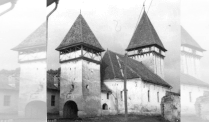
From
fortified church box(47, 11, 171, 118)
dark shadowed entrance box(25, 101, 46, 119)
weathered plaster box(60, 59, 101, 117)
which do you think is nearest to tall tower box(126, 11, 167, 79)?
fortified church box(47, 11, 171, 118)

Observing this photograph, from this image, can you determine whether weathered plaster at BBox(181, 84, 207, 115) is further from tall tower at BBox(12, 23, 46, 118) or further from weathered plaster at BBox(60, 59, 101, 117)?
tall tower at BBox(12, 23, 46, 118)

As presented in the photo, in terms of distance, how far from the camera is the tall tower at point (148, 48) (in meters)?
25.6

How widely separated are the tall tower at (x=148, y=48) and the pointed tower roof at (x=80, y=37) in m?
9.11

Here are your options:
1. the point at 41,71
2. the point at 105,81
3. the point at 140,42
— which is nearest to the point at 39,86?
the point at 41,71

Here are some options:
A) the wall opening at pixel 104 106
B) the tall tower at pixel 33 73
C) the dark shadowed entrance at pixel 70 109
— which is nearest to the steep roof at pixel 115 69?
the wall opening at pixel 104 106

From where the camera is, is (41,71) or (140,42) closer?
(41,71)

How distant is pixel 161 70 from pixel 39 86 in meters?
20.6

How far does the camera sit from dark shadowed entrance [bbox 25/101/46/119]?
26.9 feet

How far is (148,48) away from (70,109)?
1245 cm

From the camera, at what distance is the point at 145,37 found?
25922 millimetres

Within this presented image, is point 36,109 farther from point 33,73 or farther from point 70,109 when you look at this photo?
point 70,109

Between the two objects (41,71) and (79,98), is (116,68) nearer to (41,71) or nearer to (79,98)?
(79,98)

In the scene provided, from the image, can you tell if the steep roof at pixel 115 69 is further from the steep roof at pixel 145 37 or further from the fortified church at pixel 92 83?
the steep roof at pixel 145 37

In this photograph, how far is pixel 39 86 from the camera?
721 cm
